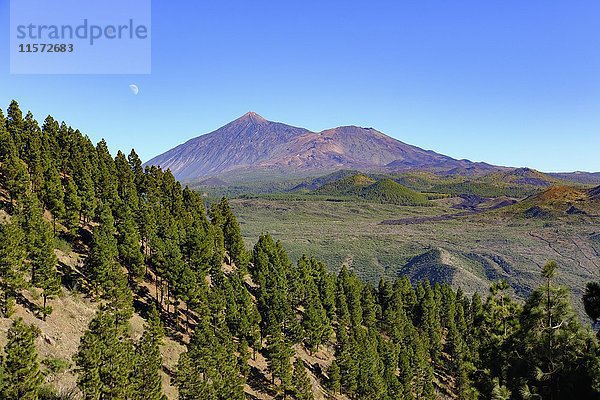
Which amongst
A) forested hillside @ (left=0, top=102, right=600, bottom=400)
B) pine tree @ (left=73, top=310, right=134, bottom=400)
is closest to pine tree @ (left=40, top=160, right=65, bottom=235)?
forested hillside @ (left=0, top=102, right=600, bottom=400)

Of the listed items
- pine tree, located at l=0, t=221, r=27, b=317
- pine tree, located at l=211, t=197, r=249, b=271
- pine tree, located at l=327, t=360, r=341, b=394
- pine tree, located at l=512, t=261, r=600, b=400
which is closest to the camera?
pine tree, located at l=512, t=261, r=600, b=400

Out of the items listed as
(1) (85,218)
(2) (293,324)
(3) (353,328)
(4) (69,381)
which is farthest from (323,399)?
(1) (85,218)

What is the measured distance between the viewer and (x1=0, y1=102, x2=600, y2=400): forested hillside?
2738 cm

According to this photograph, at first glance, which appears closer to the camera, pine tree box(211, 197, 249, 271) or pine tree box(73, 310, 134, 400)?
pine tree box(73, 310, 134, 400)

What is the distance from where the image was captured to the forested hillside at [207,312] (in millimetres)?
27375

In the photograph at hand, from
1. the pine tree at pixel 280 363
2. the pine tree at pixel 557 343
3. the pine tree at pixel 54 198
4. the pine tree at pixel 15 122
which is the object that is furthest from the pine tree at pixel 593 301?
the pine tree at pixel 15 122

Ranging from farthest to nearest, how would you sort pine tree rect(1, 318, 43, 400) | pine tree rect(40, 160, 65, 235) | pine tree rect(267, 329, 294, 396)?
pine tree rect(267, 329, 294, 396) < pine tree rect(40, 160, 65, 235) < pine tree rect(1, 318, 43, 400)

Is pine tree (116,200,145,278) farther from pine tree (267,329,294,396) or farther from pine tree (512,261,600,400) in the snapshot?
pine tree (512,261,600,400)

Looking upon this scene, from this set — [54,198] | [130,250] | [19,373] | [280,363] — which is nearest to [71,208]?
[54,198]

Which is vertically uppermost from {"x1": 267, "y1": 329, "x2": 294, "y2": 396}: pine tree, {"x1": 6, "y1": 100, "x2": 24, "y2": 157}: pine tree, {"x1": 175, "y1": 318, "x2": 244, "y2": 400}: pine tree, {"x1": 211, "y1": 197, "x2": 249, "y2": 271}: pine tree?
{"x1": 6, "y1": 100, "x2": 24, "y2": 157}: pine tree

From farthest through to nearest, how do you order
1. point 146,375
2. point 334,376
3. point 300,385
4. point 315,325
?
1. point 315,325
2. point 334,376
3. point 300,385
4. point 146,375

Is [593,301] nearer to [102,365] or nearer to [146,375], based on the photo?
[102,365]

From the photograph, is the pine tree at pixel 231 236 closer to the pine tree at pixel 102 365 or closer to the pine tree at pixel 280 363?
the pine tree at pixel 280 363

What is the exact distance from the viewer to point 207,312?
195 ft
